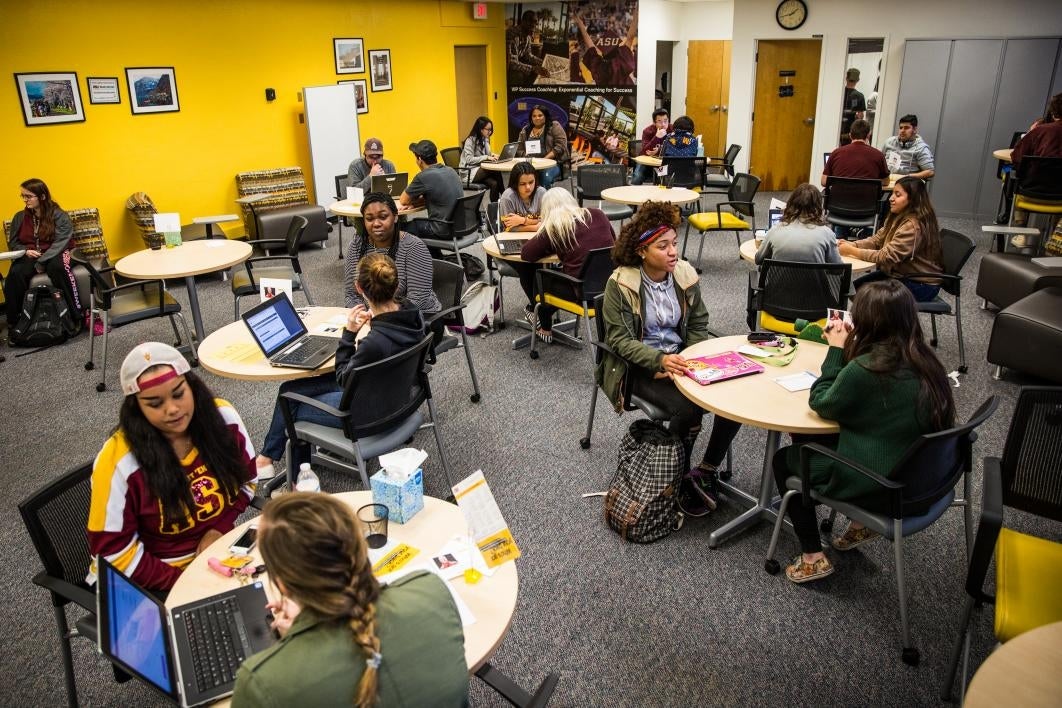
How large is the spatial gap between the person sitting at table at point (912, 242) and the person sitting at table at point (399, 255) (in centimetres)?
277

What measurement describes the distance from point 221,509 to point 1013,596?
98.4 inches

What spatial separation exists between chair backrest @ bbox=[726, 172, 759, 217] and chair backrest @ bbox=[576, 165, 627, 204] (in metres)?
1.27

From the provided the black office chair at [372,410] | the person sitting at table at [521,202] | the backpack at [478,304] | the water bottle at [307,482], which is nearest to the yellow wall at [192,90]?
the person sitting at table at [521,202]

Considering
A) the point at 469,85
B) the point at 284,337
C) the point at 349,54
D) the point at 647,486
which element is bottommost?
the point at 647,486

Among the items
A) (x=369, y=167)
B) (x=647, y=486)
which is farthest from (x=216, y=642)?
(x=369, y=167)

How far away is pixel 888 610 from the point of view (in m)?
2.89

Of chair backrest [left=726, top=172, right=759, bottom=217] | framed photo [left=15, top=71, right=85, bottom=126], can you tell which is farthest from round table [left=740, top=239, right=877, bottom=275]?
framed photo [left=15, top=71, right=85, bottom=126]

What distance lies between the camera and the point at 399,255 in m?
4.26

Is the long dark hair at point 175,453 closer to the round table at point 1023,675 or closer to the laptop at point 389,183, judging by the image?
the round table at point 1023,675

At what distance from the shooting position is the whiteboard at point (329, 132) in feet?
29.7

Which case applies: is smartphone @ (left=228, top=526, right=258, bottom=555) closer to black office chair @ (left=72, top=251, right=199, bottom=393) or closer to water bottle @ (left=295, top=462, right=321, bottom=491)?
water bottle @ (left=295, top=462, right=321, bottom=491)

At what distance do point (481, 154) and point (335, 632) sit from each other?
361 inches

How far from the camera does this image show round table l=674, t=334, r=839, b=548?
9.03 feet

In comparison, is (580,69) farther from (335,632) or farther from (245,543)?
(335,632)
